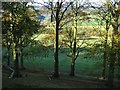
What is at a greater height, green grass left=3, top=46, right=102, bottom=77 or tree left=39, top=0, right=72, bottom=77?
tree left=39, top=0, right=72, bottom=77

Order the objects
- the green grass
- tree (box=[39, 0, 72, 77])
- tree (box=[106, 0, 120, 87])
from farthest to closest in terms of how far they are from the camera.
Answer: the green grass < tree (box=[39, 0, 72, 77]) < tree (box=[106, 0, 120, 87])

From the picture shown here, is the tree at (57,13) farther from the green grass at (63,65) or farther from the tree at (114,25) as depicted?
the tree at (114,25)

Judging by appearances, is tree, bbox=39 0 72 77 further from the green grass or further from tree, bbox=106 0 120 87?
tree, bbox=106 0 120 87

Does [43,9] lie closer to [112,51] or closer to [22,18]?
[22,18]

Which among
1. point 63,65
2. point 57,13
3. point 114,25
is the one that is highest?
point 57,13

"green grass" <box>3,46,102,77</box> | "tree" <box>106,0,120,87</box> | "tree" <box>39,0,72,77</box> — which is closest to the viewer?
"tree" <box>106,0,120,87</box>

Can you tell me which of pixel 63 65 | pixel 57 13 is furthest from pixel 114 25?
pixel 63 65

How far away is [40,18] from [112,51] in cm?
1593

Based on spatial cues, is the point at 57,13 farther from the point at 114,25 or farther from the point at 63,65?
the point at 63,65

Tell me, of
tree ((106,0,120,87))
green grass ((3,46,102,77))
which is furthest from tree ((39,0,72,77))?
tree ((106,0,120,87))

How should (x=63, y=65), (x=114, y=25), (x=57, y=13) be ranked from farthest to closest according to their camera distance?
(x=63, y=65) → (x=57, y=13) → (x=114, y=25)

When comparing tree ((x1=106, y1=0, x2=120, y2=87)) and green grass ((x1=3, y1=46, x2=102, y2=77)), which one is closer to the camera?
tree ((x1=106, y1=0, x2=120, y2=87))

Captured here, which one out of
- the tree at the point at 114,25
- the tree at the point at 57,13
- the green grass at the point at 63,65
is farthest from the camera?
the green grass at the point at 63,65

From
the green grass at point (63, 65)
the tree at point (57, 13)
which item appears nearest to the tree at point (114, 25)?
the tree at point (57, 13)
